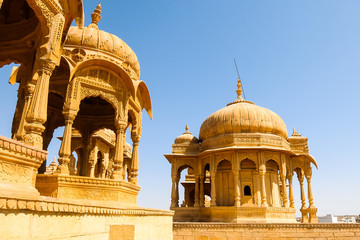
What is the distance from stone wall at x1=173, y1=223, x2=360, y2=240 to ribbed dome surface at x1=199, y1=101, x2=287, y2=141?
6.71 meters

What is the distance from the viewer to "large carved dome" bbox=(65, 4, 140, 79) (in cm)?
953

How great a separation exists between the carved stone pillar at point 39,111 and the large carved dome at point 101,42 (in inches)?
190

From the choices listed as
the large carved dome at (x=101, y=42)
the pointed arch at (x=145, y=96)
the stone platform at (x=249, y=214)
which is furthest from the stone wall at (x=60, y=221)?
the stone platform at (x=249, y=214)

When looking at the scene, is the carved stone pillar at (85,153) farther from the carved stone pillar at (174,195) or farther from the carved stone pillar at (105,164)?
the carved stone pillar at (174,195)

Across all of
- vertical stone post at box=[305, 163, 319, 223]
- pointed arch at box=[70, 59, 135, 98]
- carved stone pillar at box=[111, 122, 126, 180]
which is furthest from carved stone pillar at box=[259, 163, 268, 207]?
carved stone pillar at box=[111, 122, 126, 180]

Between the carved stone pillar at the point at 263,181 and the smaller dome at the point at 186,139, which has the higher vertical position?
the smaller dome at the point at 186,139

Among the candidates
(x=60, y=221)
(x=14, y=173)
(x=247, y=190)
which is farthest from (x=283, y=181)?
(x=14, y=173)

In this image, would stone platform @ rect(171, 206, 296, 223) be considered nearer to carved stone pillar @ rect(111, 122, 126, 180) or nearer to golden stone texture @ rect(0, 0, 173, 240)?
golden stone texture @ rect(0, 0, 173, 240)

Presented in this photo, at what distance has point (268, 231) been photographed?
1556 centimetres

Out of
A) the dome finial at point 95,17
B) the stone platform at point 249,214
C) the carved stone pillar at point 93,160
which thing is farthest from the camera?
A: the stone platform at point 249,214

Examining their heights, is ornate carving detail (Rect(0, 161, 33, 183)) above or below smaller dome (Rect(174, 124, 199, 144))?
below

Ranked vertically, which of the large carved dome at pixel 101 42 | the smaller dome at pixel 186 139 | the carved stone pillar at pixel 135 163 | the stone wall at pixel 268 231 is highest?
the large carved dome at pixel 101 42

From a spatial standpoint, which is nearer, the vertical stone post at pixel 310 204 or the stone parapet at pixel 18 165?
the stone parapet at pixel 18 165

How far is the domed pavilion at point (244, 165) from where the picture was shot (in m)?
18.2
